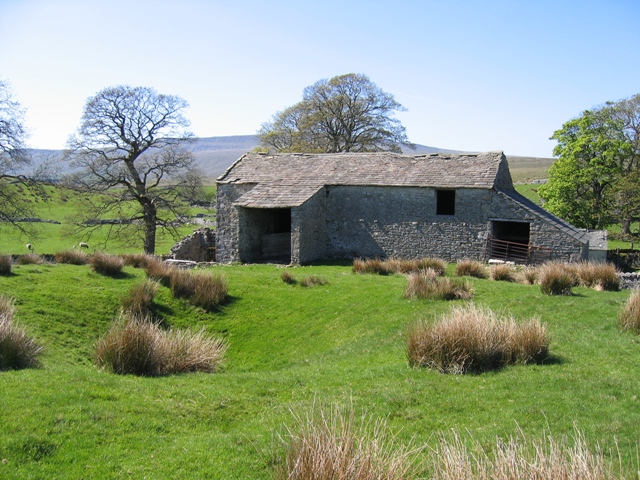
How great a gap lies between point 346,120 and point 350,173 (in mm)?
21198

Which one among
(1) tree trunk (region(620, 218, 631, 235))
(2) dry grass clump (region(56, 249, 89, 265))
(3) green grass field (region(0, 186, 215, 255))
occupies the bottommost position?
(3) green grass field (region(0, 186, 215, 255))

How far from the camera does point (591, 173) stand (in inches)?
1347

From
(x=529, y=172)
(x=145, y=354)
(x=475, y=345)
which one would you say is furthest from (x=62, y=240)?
(x=529, y=172)

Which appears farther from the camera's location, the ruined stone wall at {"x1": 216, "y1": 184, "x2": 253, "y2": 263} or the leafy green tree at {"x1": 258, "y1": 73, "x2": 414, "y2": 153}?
the leafy green tree at {"x1": 258, "y1": 73, "x2": 414, "y2": 153}

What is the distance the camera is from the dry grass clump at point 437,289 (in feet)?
48.5

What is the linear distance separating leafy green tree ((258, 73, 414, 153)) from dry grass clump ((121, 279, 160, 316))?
31.1 meters

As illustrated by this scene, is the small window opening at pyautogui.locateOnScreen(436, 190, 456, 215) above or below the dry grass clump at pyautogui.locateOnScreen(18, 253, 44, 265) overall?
above

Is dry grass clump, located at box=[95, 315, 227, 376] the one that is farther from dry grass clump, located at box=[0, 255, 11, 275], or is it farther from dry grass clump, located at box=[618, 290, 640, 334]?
dry grass clump, located at box=[0, 255, 11, 275]

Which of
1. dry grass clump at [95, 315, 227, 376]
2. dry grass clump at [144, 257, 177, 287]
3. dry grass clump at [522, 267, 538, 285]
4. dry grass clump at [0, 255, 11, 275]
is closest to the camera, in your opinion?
dry grass clump at [95, 315, 227, 376]

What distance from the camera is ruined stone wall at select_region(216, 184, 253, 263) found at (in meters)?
25.0

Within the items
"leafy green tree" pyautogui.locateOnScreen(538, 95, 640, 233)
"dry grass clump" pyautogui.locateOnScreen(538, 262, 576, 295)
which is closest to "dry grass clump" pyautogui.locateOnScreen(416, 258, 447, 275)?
"dry grass clump" pyautogui.locateOnScreen(538, 262, 576, 295)

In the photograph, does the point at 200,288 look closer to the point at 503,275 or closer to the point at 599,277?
the point at 503,275

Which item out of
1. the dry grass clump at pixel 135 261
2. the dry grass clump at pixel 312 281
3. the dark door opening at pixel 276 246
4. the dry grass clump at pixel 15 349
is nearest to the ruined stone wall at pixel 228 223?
the dark door opening at pixel 276 246

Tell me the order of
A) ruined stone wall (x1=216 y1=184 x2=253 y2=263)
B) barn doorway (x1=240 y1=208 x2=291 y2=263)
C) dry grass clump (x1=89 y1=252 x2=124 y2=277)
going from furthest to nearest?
ruined stone wall (x1=216 y1=184 x2=253 y2=263), barn doorway (x1=240 y1=208 x2=291 y2=263), dry grass clump (x1=89 y1=252 x2=124 y2=277)
